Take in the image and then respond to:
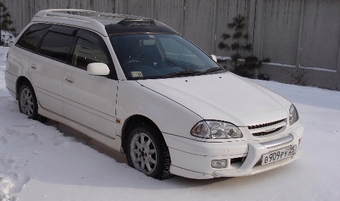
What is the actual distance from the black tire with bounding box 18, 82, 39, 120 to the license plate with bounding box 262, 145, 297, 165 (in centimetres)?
354

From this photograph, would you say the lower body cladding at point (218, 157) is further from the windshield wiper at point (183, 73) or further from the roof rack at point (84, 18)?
the roof rack at point (84, 18)

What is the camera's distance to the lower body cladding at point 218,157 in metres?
4.22

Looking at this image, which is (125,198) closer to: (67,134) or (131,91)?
(131,91)

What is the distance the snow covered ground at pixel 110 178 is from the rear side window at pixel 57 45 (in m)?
1.01

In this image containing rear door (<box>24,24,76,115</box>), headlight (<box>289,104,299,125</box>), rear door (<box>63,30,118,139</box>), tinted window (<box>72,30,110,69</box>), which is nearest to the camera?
headlight (<box>289,104,299,125</box>)

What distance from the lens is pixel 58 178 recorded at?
15.1ft

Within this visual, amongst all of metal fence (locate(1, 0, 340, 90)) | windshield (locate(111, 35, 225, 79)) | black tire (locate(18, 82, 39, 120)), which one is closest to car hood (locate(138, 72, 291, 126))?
windshield (locate(111, 35, 225, 79))

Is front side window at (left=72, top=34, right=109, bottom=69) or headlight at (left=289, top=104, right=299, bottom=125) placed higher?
front side window at (left=72, top=34, right=109, bottom=69)

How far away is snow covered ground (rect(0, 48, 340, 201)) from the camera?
4.29m

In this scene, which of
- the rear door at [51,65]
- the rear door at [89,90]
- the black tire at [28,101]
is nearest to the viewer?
the rear door at [89,90]

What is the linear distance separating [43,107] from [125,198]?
2.62 m

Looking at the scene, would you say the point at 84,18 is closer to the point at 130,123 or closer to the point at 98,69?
the point at 98,69

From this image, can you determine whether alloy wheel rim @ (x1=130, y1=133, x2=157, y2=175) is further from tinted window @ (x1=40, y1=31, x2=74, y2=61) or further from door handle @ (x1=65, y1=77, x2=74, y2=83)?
tinted window @ (x1=40, y1=31, x2=74, y2=61)

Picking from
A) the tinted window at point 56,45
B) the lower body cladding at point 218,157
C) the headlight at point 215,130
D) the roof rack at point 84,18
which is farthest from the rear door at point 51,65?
the headlight at point 215,130
